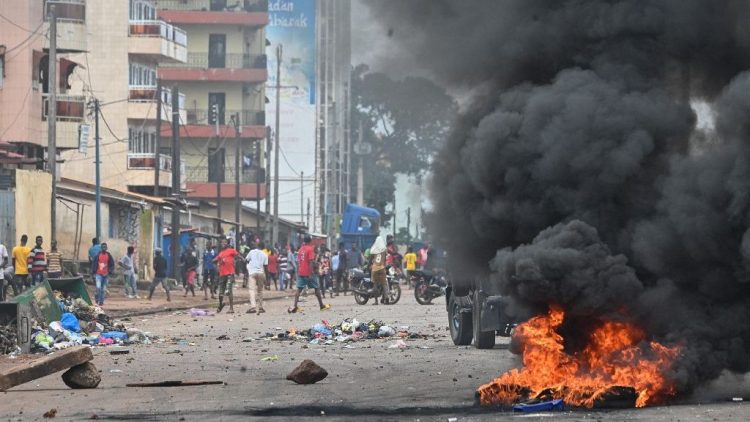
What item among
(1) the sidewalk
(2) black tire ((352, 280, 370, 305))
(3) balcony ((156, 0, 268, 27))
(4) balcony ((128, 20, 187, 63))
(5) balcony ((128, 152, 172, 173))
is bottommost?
(1) the sidewalk

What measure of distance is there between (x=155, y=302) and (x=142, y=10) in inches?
1281

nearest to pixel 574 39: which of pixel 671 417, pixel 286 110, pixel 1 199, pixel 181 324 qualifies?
pixel 671 417

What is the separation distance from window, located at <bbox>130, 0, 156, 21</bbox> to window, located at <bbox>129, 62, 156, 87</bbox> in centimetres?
231

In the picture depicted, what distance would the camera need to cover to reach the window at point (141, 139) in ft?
236

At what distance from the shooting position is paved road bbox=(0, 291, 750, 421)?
41.1 feet

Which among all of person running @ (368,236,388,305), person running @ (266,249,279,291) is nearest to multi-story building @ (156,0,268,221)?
person running @ (266,249,279,291)

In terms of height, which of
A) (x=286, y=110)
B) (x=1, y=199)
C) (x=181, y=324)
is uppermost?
(x=286, y=110)

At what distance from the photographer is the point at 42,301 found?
77.7ft

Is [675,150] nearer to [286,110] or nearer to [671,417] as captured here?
[671,417]

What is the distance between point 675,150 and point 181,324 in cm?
1709

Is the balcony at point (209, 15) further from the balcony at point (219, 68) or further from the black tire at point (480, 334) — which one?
the black tire at point (480, 334)

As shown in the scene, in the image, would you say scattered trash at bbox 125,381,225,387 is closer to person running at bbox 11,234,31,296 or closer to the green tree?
the green tree

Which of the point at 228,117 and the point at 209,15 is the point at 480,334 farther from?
the point at 228,117

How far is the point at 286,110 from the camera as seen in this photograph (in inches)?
3777
